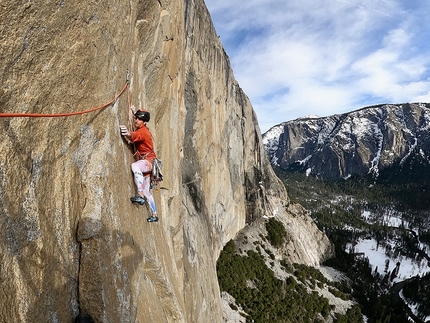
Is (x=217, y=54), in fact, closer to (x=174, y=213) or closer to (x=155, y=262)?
(x=174, y=213)

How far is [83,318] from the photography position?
4730 millimetres

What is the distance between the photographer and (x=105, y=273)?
5137 mm

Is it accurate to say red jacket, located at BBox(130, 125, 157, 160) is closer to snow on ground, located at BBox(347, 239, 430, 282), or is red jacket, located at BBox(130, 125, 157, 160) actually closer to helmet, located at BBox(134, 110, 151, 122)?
helmet, located at BBox(134, 110, 151, 122)

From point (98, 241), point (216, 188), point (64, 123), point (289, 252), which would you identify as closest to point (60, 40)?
point (64, 123)

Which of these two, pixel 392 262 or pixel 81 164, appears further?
pixel 392 262

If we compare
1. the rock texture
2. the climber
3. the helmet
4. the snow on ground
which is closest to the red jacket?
the climber

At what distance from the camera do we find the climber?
6.84m

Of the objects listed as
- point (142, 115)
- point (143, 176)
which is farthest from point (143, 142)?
point (143, 176)

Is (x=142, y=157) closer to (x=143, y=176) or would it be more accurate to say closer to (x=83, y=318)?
(x=143, y=176)

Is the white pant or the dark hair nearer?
the dark hair

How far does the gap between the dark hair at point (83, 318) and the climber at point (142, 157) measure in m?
2.52

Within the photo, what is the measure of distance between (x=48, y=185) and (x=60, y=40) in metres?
2.37

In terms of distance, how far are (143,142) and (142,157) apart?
1.28ft

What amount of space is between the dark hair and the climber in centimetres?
252
